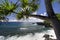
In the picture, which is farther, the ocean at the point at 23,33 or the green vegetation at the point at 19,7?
the ocean at the point at 23,33

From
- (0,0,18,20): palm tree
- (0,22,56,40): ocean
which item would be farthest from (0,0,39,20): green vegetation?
(0,22,56,40): ocean

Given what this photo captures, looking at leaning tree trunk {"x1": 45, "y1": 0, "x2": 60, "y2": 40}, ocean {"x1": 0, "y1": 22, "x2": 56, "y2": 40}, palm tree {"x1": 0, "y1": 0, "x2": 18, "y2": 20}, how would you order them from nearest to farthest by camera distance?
leaning tree trunk {"x1": 45, "y1": 0, "x2": 60, "y2": 40} < palm tree {"x1": 0, "y1": 0, "x2": 18, "y2": 20} < ocean {"x1": 0, "y1": 22, "x2": 56, "y2": 40}

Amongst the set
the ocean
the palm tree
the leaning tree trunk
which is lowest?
→ the ocean

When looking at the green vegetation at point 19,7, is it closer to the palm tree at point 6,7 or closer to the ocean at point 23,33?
Result: the palm tree at point 6,7

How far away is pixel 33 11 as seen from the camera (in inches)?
178

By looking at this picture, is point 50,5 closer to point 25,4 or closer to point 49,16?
point 49,16

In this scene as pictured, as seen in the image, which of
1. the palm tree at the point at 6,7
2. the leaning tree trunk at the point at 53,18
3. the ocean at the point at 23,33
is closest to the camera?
the leaning tree trunk at the point at 53,18

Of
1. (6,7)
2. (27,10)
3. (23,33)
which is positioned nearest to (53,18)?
(27,10)

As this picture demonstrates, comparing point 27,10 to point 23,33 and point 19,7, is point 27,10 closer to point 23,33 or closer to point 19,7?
point 19,7

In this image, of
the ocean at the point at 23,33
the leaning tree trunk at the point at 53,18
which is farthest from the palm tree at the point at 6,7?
the leaning tree trunk at the point at 53,18

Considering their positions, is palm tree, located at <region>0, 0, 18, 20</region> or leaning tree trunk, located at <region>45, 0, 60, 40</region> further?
palm tree, located at <region>0, 0, 18, 20</region>

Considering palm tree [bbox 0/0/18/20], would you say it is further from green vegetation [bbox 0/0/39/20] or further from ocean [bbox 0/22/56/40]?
ocean [bbox 0/22/56/40]

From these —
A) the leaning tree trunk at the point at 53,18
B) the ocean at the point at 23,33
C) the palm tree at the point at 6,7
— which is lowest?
the ocean at the point at 23,33

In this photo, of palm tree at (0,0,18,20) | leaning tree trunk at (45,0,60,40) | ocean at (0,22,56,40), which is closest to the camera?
leaning tree trunk at (45,0,60,40)
